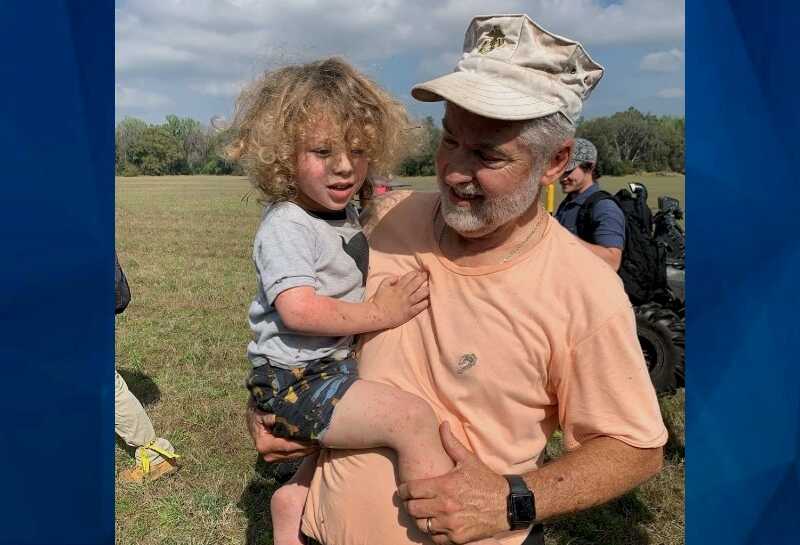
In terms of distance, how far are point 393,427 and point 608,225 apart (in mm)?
4153

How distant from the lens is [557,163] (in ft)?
7.09

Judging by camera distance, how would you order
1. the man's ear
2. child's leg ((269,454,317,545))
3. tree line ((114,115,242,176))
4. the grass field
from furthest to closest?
tree line ((114,115,242,176)) → the grass field → child's leg ((269,454,317,545)) → the man's ear

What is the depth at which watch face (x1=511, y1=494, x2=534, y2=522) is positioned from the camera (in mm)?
1875

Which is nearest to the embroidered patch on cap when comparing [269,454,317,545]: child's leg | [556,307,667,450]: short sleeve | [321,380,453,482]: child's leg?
[556,307,667,450]: short sleeve

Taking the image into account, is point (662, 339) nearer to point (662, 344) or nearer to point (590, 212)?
point (662, 344)

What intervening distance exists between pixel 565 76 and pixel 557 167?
0.28 m

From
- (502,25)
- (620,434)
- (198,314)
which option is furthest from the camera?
(198,314)

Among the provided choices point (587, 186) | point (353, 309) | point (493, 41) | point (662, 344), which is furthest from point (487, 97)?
point (662, 344)

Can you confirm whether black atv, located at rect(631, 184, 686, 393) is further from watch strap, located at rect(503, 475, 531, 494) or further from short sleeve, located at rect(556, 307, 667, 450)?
watch strap, located at rect(503, 475, 531, 494)

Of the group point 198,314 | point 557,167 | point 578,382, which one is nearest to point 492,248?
point 557,167

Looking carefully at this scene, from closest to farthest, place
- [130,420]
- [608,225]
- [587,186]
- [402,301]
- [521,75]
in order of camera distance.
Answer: [521,75], [402,301], [130,420], [608,225], [587,186]

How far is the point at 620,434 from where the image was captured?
1.91 m

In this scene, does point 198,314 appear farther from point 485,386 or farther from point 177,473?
point 485,386

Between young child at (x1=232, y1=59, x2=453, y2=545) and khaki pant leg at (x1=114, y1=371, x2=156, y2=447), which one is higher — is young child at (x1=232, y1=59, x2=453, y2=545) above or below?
above
